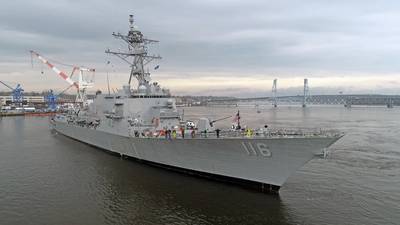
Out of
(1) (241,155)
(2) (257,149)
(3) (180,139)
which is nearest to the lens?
(2) (257,149)

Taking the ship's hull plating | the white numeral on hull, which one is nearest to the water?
the ship's hull plating

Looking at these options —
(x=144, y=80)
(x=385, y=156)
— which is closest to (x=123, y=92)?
(x=144, y=80)

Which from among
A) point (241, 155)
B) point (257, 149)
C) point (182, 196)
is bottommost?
point (182, 196)

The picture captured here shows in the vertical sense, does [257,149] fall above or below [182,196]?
above

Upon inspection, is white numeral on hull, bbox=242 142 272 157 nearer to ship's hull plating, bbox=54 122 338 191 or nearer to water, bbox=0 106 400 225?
ship's hull plating, bbox=54 122 338 191

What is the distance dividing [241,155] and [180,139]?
2813 mm

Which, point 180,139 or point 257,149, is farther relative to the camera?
point 180,139

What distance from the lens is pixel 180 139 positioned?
14211 mm

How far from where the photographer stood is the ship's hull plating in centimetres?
1183

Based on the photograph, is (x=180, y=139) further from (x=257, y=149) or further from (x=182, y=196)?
(x=257, y=149)

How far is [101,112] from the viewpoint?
2252 centimetres

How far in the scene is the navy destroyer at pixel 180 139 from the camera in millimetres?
12078

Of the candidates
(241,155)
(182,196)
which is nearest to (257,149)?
(241,155)

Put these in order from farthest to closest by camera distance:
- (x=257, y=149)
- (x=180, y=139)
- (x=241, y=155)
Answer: (x=180, y=139), (x=241, y=155), (x=257, y=149)
